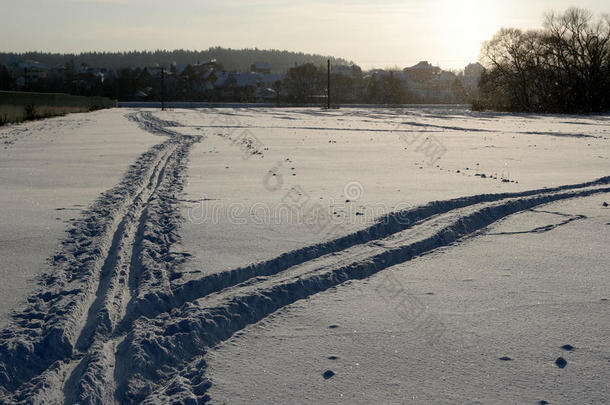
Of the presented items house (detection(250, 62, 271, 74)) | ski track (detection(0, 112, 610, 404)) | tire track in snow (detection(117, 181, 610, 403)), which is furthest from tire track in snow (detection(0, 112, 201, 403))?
house (detection(250, 62, 271, 74))

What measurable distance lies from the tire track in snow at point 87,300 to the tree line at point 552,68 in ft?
162

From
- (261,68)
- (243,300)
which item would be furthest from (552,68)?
(261,68)

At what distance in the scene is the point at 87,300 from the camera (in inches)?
152

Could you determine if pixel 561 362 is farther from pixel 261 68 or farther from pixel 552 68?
pixel 261 68

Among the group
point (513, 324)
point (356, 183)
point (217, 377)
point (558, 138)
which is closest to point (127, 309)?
point (217, 377)

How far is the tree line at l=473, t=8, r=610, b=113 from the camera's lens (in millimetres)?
48250

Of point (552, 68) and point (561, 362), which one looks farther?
point (552, 68)

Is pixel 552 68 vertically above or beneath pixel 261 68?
beneath

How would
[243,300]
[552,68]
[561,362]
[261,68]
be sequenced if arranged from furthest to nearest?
[261,68], [552,68], [243,300], [561,362]

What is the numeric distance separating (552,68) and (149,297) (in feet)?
179

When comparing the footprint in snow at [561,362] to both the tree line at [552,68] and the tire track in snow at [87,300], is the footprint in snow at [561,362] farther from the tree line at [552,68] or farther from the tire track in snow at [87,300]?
the tree line at [552,68]

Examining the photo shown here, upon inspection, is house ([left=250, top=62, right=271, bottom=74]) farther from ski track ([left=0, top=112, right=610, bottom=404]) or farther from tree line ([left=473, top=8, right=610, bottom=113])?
ski track ([left=0, top=112, right=610, bottom=404])

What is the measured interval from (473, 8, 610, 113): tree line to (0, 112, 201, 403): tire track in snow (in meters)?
49.3

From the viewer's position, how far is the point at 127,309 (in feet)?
12.2
